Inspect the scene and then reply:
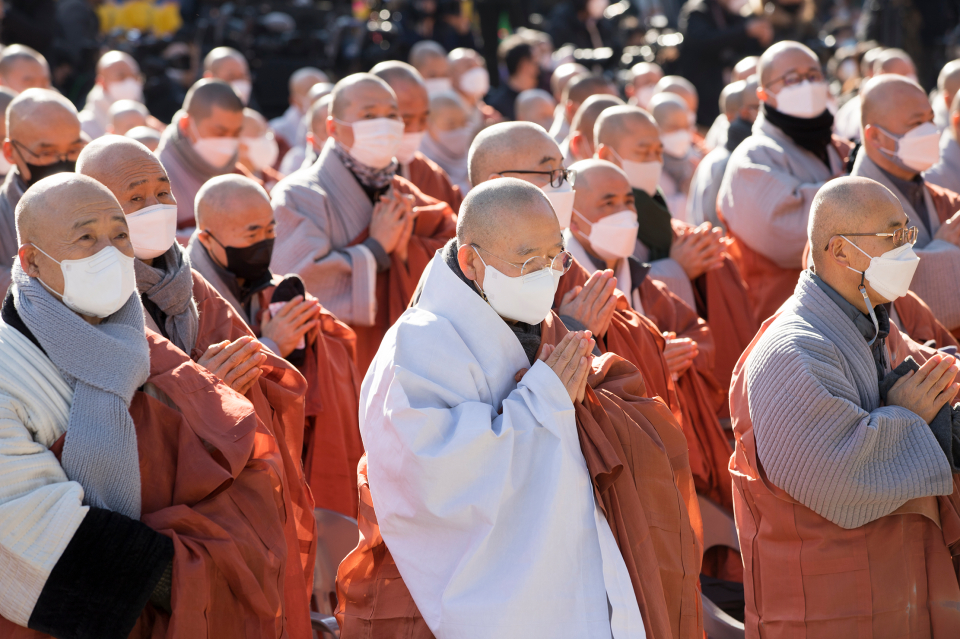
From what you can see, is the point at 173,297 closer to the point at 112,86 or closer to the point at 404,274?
the point at 404,274

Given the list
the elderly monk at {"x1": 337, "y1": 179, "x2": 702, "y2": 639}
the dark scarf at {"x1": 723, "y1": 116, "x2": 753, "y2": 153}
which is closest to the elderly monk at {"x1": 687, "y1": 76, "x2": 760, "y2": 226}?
the dark scarf at {"x1": 723, "y1": 116, "x2": 753, "y2": 153}

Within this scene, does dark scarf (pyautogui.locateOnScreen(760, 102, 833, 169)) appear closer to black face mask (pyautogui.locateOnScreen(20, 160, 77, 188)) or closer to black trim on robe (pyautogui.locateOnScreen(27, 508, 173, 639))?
black face mask (pyautogui.locateOnScreen(20, 160, 77, 188))

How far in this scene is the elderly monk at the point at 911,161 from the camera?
16.4ft

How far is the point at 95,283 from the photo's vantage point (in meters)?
2.68

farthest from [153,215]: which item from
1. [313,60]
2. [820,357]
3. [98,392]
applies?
[313,60]

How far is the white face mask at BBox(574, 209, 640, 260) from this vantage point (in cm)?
443

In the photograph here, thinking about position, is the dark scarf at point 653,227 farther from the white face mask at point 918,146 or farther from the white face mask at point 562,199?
the white face mask at point 918,146

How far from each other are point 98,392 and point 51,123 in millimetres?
2610

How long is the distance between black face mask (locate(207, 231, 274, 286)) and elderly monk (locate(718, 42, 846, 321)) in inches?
103

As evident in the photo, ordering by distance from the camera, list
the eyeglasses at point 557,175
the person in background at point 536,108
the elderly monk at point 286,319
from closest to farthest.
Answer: the elderly monk at point 286,319
the eyeglasses at point 557,175
the person in background at point 536,108

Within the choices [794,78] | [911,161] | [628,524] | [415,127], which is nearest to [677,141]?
[794,78]

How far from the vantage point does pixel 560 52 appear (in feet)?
44.9

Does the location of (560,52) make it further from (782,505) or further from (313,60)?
(782,505)

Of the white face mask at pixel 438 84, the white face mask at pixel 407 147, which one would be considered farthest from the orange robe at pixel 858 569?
the white face mask at pixel 438 84
